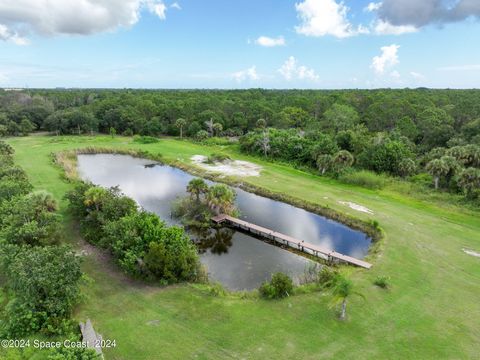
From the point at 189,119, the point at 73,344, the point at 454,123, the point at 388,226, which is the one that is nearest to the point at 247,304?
the point at 73,344

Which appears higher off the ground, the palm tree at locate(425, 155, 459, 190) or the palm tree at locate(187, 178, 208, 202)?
the palm tree at locate(425, 155, 459, 190)

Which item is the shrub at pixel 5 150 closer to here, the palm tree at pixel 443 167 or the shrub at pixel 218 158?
the shrub at pixel 218 158

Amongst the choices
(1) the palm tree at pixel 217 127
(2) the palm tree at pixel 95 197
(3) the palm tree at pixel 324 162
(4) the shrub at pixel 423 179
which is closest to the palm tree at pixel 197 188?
(2) the palm tree at pixel 95 197

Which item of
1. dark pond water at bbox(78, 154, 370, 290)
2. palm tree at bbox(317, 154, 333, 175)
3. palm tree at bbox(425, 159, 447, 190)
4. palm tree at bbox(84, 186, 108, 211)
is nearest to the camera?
dark pond water at bbox(78, 154, 370, 290)

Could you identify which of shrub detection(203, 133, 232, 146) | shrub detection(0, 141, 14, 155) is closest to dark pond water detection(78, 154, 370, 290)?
shrub detection(0, 141, 14, 155)

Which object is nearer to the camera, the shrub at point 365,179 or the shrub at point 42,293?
the shrub at point 42,293

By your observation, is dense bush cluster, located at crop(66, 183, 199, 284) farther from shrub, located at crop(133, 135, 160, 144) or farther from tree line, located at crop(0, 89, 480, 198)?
shrub, located at crop(133, 135, 160, 144)

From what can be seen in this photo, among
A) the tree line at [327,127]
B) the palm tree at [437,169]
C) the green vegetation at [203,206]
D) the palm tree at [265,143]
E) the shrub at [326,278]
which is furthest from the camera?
the palm tree at [265,143]
